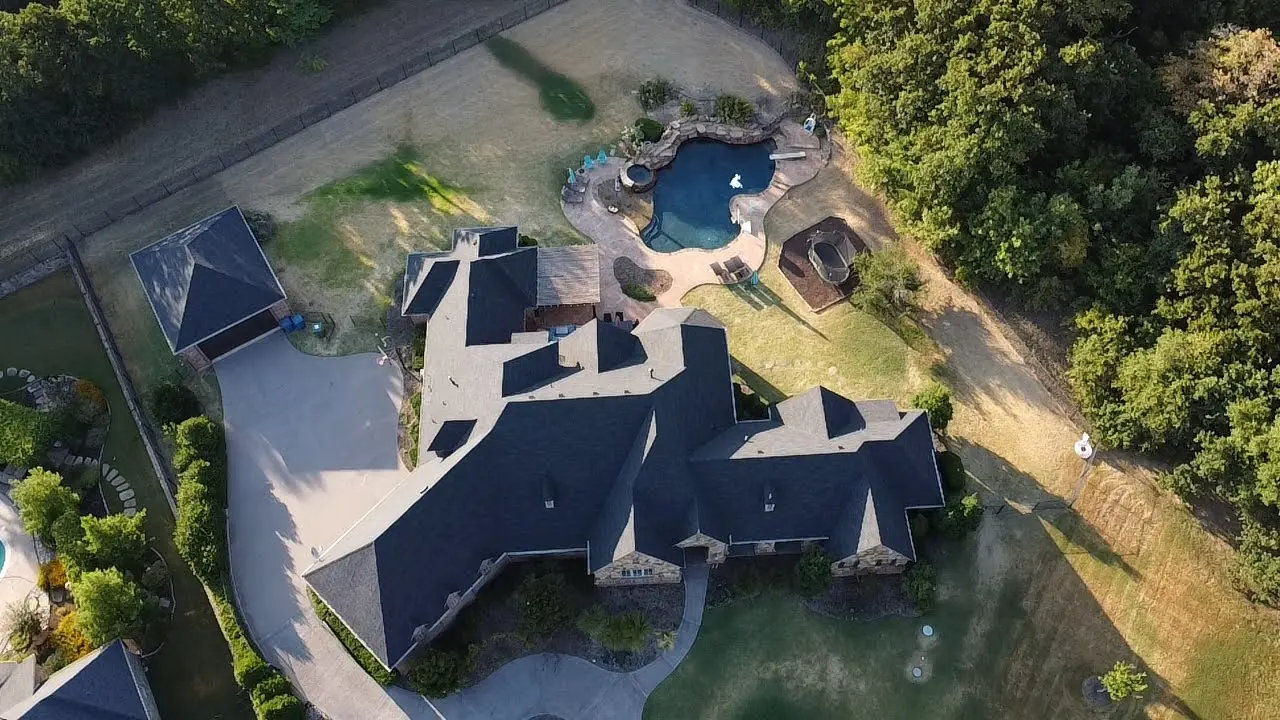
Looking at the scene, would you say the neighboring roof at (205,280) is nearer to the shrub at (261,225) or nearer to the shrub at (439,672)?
the shrub at (261,225)

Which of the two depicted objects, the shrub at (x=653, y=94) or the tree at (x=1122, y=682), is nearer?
the tree at (x=1122, y=682)

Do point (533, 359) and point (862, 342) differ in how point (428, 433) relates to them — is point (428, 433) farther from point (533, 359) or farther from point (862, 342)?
point (862, 342)

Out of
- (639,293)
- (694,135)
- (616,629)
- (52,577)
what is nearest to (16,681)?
(52,577)

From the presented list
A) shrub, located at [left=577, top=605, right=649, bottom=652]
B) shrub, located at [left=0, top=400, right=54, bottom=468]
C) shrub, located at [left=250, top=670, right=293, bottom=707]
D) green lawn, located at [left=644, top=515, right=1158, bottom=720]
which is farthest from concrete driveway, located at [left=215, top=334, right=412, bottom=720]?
green lawn, located at [left=644, top=515, right=1158, bottom=720]

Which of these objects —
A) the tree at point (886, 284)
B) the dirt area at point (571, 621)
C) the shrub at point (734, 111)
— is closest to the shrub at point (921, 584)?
the dirt area at point (571, 621)

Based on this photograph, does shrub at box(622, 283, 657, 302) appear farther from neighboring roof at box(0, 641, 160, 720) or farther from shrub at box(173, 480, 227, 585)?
neighboring roof at box(0, 641, 160, 720)

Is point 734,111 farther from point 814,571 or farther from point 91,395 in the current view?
point 91,395
